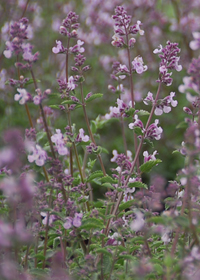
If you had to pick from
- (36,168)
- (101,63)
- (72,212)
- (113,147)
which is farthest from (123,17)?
(101,63)

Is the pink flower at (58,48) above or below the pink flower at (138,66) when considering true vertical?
above

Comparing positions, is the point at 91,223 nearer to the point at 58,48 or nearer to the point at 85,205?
the point at 85,205

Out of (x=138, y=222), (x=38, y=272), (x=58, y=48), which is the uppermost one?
(x=58, y=48)

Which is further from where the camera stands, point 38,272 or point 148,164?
point 148,164

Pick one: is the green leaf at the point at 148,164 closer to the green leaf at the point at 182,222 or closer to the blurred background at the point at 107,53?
the green leaf at the point at 182,222

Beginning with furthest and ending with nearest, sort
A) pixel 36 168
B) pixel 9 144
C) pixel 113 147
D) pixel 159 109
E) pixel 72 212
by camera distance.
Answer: pixel 113 147 → pixel 159 109 → pixel 36 168 → pixel 72 212 → pixel 9 144

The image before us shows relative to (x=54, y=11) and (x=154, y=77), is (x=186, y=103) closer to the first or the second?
(x=154, y=77)

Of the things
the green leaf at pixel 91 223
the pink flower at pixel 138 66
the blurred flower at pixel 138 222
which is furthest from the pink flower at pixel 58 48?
the blurred flower at pixel 138 222

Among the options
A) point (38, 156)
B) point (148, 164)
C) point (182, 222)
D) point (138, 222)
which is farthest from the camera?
Result: point (148, 164)

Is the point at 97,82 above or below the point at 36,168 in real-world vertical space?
below

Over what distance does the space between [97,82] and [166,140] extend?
1.65m

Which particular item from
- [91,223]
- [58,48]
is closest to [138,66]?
[58,48]

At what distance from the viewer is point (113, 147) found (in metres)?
5.96

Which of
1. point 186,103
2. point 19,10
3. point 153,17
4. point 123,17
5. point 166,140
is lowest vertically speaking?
point 166,140
